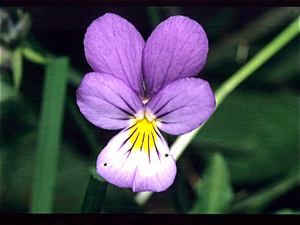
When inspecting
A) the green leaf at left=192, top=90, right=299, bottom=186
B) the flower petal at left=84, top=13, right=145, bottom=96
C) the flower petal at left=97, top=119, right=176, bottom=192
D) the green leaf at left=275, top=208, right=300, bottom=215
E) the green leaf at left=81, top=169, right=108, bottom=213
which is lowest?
the green leaf at left=81, top=169, right=108, bottom=213

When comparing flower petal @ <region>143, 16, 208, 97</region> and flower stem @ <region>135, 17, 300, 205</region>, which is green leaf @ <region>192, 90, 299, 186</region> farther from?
flower petal @ <region>143, 16, 208, 97</region>

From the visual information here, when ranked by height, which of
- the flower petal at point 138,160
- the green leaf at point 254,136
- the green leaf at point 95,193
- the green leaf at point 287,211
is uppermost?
the green leaf at point 254,136

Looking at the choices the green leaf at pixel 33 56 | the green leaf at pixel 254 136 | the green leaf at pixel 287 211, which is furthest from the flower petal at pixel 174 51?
the green leaf at pixel 287 211

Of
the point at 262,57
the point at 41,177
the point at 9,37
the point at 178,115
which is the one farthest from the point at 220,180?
the point at 9,37

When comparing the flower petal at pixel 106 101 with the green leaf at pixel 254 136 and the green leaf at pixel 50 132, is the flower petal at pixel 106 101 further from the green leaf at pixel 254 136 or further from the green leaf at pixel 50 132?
the green leaf at pixel 254 136

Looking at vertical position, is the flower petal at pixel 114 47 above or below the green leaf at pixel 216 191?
above

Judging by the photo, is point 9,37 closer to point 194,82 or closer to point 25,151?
point 25,151

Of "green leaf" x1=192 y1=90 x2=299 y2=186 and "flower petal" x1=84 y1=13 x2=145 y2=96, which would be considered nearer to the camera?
"flower petal" x1=84 y1=13 x2=145 y2=96

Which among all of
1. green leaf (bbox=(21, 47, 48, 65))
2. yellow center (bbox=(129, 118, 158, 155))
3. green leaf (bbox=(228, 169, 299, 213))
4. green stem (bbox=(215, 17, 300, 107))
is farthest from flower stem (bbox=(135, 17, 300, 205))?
green leaf (bbox=(21, 47, 48, 65))

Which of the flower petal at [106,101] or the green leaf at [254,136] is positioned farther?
the green leaf at [254,136]
